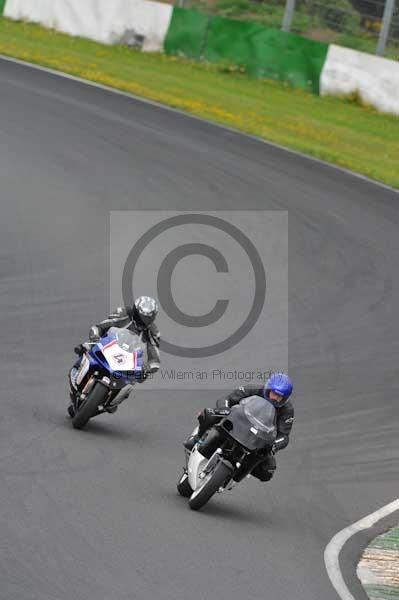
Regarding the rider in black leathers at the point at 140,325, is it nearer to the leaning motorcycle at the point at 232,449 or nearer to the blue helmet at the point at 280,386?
the leaning motorcycle at the point at 232,449

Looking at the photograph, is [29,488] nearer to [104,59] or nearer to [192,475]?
[192,475]

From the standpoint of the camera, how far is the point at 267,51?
115 ft

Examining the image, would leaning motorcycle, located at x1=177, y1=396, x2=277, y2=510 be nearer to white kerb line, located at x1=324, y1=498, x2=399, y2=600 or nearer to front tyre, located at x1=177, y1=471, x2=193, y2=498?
front tyre, located at x1=177, y1=471, x2=193, y2=498

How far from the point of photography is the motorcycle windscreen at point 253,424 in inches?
417

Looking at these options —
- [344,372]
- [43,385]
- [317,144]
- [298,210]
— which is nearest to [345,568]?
[43,385]

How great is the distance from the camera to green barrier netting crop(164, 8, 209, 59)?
1390 inches

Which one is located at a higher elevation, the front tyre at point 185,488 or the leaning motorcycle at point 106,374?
the leaning motorcycle at point 106,374

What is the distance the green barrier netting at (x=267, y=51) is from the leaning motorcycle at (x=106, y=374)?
2282 centimetres

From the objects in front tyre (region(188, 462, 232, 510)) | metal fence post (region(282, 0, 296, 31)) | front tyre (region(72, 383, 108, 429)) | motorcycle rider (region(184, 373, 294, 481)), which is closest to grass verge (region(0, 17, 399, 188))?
metal fence post (region(282, 0, 296, 31))

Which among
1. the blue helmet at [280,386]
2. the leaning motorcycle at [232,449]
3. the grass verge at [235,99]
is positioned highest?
the blue helmet at [280,386]

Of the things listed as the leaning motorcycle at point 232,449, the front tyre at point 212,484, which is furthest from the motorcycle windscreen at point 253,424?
the front tyre at point 212,484

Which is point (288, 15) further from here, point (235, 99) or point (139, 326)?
point (139, 326)

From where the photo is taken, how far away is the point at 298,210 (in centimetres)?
2289

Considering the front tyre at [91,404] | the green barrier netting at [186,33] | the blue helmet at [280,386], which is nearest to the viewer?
the blue helmet at [280,386]
